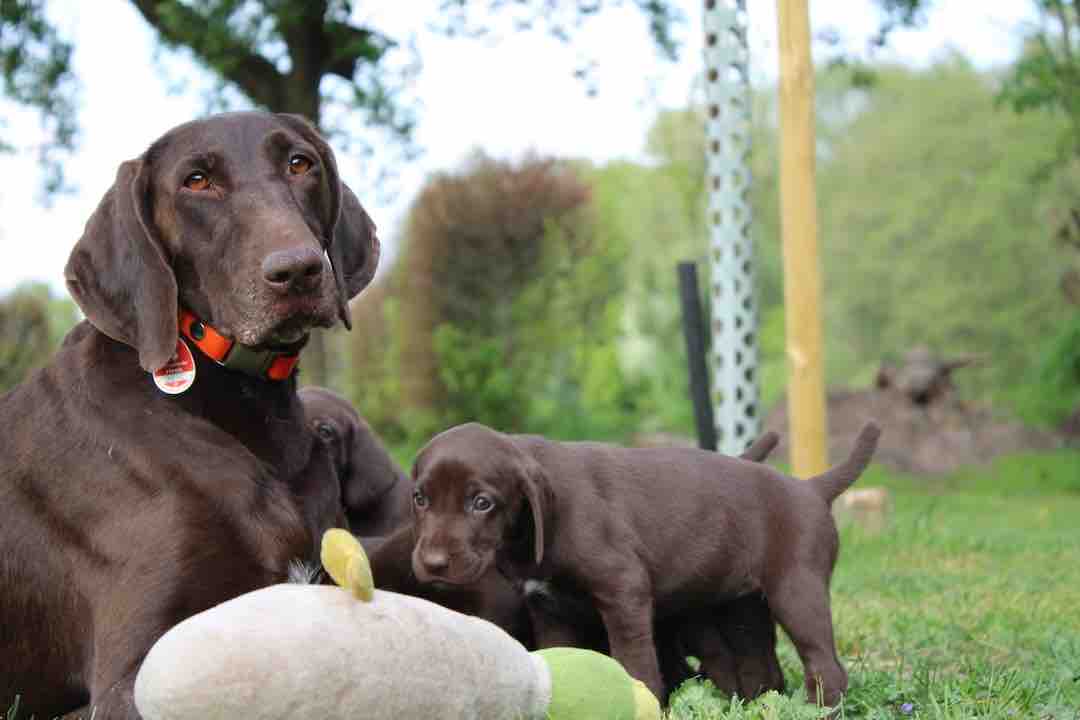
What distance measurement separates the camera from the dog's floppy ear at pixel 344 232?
11.4ft

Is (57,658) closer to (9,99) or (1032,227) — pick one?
(9,99)

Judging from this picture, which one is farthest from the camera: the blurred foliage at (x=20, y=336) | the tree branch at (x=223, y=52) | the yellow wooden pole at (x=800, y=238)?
the blurred foliage at (x=20, y=336)

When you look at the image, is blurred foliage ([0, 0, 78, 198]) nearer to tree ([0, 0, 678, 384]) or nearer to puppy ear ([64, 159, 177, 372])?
tree ([0, 0, 678, 384])

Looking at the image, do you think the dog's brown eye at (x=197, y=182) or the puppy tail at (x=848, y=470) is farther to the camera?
the puppy tail at (x=848, y=470)

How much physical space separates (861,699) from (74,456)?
7.36 ft

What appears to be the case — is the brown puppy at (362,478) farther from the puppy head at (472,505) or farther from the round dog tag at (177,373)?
the round dog tag at (177,373)

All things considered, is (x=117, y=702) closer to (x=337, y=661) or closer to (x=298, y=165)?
(x=337, y=661)

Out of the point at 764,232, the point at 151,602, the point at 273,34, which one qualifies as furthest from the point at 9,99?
the point at 764,232

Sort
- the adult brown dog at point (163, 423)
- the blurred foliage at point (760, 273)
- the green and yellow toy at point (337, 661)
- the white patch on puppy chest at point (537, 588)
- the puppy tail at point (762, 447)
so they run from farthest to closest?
the blurred foliage at point (760, 273), the puppy tail at point (762, 447), the white patch on puppy chest at point (537, 588), the adult brown dog at point (163, 423), the green and yellow toy at point (337, 661)

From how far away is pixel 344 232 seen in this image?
357 cm

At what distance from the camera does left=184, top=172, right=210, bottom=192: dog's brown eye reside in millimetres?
3129

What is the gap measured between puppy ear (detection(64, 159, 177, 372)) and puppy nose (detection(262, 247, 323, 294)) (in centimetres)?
28

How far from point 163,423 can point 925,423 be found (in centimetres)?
1568

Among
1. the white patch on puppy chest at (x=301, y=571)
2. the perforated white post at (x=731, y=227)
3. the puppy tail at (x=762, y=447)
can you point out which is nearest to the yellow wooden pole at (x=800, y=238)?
the perforated white post at (x=731, y=227)
